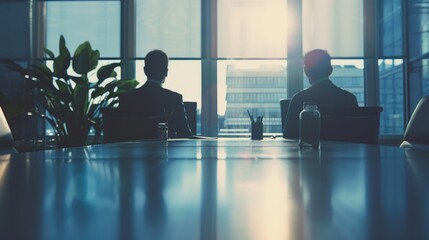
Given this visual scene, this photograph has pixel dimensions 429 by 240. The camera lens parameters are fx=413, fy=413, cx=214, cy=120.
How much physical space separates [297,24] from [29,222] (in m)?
6.48

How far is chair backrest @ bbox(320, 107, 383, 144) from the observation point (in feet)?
8.09

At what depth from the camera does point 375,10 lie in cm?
635

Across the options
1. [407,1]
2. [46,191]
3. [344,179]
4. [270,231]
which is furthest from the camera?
[407,1]

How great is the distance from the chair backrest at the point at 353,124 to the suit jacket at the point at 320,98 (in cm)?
36

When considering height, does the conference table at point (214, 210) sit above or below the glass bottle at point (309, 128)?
below

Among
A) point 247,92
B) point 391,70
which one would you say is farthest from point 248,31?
point 391,70

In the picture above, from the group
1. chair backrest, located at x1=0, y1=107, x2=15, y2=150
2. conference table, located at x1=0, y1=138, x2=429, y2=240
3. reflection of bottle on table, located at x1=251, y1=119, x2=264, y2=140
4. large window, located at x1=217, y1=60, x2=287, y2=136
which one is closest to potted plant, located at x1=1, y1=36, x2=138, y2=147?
large window, located at x1=217, y1=60, x2=287, y2=136

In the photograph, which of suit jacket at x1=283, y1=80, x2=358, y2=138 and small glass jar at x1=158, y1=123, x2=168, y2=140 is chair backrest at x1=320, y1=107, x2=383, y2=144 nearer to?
suit jacket at x1=283, y1=80, x2=358, y2=138

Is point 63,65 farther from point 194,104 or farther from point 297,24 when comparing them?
point 297,24

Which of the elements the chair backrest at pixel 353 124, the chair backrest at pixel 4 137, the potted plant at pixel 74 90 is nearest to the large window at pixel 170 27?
→ the potted plant at pixel 74 90

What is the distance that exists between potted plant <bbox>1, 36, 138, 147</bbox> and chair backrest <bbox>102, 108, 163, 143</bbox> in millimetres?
A: 2540

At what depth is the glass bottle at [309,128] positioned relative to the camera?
57.5 inches

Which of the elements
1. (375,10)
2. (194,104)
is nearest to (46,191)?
(194,104)

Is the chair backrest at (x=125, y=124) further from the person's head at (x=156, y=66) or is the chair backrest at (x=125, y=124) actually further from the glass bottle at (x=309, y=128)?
the glass bottle at (x=309, y=128)
